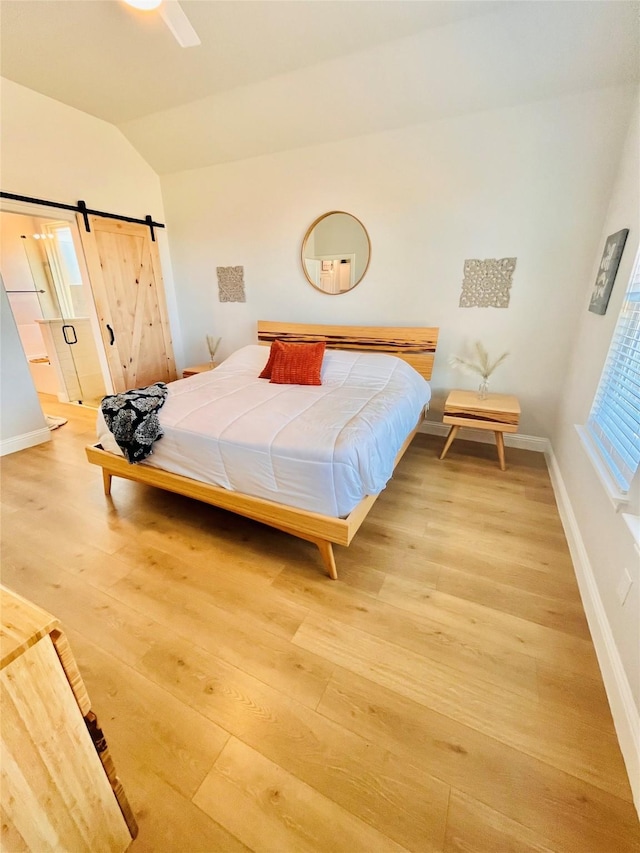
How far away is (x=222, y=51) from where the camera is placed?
2504 mm

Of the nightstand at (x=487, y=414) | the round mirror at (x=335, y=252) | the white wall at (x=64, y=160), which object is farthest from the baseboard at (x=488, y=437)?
the white wall at (x=64, y=160)

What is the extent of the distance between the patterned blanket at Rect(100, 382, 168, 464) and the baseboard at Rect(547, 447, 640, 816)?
237cm

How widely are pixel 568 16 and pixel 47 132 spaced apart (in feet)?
13.1

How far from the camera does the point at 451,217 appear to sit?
2.98 metres

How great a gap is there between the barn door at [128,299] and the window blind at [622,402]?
4431 millimetres

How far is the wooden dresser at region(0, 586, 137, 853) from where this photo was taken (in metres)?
0.65

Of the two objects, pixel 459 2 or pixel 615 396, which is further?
pixel 459 2

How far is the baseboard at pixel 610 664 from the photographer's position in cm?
109

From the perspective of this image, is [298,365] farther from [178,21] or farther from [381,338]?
[178,21]

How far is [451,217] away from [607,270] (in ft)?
4.32

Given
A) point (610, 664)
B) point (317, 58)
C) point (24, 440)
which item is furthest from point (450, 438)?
point (24, 440)

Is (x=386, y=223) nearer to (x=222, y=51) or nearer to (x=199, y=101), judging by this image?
(x=222, y=51)

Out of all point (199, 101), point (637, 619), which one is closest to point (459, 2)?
point (199, 101)

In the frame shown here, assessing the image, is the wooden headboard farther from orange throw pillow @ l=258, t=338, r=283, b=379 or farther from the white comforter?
orange throw pillow @ l=258, t=338, r=283, b=379
